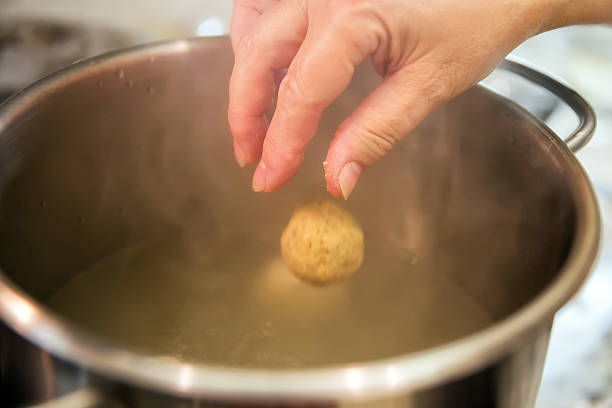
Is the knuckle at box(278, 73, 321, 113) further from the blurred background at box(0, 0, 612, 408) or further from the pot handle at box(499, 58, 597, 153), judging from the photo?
the blurred background at box(0, 0, 612, 408)

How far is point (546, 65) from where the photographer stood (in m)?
1.25

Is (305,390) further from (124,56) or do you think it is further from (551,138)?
(124,56)

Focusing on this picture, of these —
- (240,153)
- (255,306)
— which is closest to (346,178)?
(240,153)

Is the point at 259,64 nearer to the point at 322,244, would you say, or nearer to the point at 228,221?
the point at 322,244

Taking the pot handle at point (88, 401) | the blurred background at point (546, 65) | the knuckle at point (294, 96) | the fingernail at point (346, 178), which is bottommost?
the blurred background at point (546, 65)

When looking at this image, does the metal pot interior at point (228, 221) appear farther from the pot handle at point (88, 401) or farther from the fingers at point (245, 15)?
the pot handle at point (88, 401)

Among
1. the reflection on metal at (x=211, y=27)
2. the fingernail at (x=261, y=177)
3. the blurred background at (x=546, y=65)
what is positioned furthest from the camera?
the reflection on metal at (x=211, y=27)

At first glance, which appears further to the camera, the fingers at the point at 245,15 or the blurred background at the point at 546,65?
the blurred background at the point at 546,65

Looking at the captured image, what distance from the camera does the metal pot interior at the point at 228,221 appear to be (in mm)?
663

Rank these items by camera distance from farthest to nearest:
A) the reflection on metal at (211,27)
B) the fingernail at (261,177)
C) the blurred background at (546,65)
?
the reflection on metal at (211,27)
the blurred background at (546,65)
the fingernail at (261,177)

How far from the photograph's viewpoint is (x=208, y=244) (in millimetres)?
885

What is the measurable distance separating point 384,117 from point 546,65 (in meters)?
0.85

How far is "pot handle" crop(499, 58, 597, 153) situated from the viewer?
0.60 meters

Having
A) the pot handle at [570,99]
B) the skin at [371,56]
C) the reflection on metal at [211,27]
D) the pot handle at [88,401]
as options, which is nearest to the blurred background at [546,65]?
the reflection on metal at [211,27]
